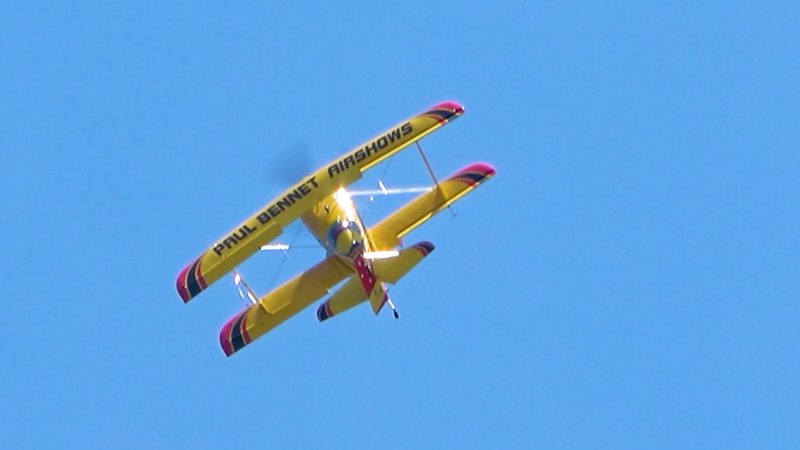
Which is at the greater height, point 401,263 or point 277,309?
point 277,309

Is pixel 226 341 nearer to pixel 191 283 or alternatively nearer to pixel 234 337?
pixel 234 337

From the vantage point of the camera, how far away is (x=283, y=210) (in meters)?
64.7

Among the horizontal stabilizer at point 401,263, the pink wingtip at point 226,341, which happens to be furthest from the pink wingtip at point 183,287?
the horizontal stabilizer at point 401,263

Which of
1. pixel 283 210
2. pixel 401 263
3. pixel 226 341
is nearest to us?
pixel 401 263

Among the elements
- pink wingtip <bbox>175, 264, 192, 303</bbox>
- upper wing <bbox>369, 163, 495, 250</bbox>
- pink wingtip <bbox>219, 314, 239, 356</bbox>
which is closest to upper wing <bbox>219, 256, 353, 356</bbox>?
pink wingtip <bbox>219, 314, 239, 356</bbox>

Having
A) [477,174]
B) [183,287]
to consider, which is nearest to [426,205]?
[477,174]

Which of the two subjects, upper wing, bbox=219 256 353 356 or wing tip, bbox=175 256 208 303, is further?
upper wing, bbox=219 256 353 356

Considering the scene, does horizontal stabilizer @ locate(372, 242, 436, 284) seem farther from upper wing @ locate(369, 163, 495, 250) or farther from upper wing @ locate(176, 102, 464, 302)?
upper wing @ locate(176, 102, 464, 302)

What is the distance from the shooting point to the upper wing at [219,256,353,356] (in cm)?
6712

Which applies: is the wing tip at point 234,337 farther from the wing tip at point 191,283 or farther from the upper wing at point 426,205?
the upper wing at point 426,205

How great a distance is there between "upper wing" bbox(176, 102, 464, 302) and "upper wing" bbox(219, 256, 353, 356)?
2890mm

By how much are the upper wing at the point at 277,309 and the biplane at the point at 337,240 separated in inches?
1.2

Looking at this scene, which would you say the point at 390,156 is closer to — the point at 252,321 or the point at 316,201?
the point at 316,201

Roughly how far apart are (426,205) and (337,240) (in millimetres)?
3349
